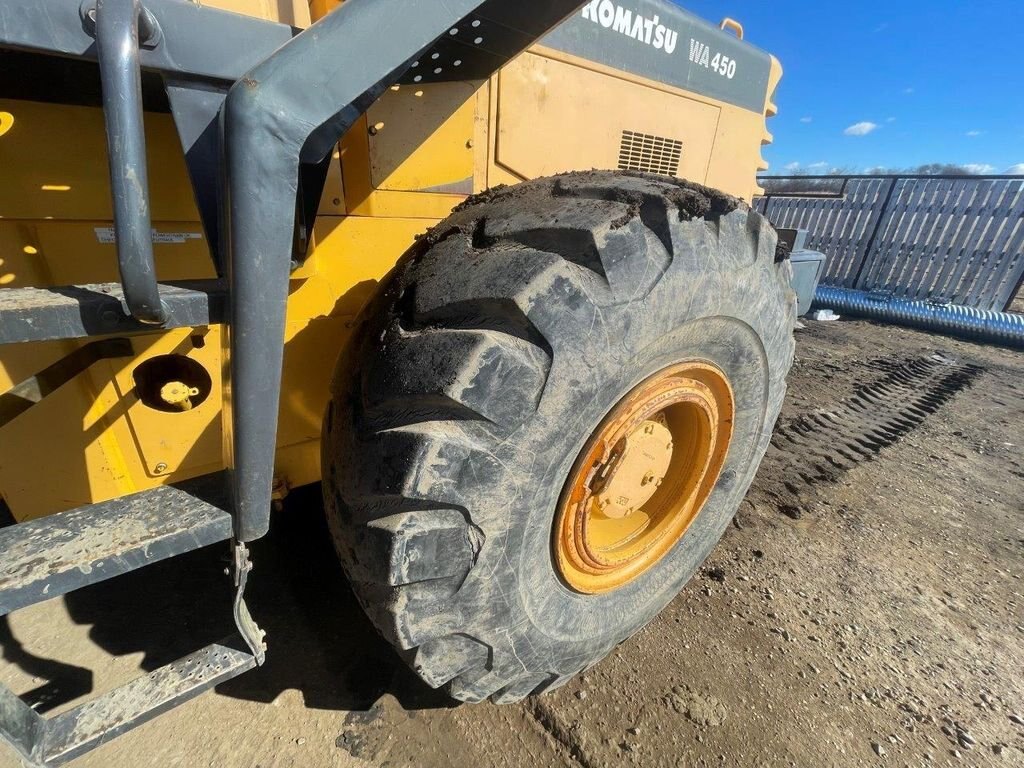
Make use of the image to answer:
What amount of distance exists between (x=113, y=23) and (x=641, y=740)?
2056mm

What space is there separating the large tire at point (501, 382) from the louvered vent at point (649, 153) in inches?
29.5

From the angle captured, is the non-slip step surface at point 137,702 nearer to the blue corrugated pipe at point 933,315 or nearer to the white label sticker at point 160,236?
the white label sticker at point 160,236

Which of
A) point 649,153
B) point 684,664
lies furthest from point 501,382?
point 649,153

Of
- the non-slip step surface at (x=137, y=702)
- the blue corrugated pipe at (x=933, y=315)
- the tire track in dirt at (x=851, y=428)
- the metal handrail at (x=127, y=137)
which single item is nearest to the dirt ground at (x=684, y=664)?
the tire track in dirt at (x=851, y=428)

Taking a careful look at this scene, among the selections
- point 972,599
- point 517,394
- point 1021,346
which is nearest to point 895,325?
point 1021,346

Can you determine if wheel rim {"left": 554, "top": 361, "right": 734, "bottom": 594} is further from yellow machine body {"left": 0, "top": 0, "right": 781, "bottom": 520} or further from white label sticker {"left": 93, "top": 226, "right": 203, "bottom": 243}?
white label sticker {"left": 93, "top": 226, "right": 203, "bottom": 243}

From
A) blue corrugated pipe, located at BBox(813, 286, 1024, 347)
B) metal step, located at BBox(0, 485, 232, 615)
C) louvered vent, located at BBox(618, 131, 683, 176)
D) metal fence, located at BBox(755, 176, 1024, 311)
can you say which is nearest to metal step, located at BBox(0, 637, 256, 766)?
metal step, located at BBox(0, 485, 232, 615)

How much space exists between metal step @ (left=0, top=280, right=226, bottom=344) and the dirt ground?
1363 millimetres

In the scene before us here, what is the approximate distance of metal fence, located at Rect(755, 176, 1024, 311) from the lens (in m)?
8.05

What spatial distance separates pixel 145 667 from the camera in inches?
69.0

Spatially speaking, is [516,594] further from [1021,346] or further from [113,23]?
[1021,346]

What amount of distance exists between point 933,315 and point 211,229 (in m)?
9.09

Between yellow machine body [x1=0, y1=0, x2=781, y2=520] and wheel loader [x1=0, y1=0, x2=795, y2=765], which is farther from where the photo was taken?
yellow machine body [x1=0, y1=0, x2=781, y2=520]

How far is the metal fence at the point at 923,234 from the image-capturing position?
805 cm
